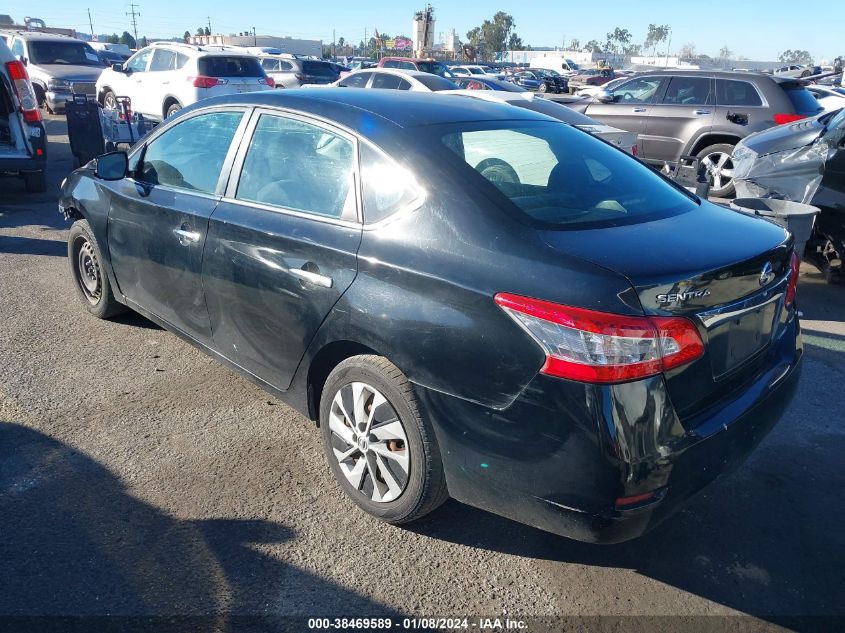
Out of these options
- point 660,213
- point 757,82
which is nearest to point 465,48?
point 757,82

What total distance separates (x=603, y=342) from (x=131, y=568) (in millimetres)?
1989

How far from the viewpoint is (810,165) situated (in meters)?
6.19

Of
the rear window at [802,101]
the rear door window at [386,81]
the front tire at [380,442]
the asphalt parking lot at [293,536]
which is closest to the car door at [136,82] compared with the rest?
the rear door window at [386,81]

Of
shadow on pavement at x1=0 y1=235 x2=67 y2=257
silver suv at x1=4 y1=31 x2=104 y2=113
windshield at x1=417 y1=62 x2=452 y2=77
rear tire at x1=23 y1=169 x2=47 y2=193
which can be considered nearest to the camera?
shadow on pavement at x1=0 y1=235 x2=67 y2=257

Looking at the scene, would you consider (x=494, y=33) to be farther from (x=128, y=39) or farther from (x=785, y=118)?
(x=785, y=118)

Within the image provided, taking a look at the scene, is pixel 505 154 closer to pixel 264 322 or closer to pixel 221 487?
pixel 264 322

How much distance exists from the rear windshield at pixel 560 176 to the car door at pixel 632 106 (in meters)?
8.02

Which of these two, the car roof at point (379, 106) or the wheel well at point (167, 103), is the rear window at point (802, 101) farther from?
the wheel well at point (167, 103)

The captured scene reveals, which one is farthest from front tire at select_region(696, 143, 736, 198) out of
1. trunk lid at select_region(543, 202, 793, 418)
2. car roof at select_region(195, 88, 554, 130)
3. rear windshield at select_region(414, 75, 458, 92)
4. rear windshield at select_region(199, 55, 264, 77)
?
rear windshield at select_region(199, 55, 264, 77)

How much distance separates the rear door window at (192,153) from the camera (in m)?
3.64

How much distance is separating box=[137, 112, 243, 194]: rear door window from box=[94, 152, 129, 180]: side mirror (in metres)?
0.11

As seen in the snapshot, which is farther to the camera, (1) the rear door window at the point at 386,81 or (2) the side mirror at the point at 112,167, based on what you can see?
(1) the rear door window at the point at 386,81

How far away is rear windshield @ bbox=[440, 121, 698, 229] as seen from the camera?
2.75 m

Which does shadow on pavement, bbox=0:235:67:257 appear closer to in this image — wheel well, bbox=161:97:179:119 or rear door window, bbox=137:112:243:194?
rear door window, bbox=137:112:243:194
